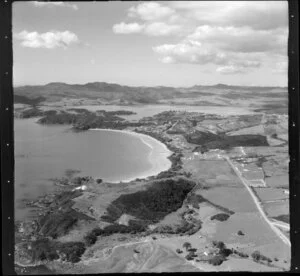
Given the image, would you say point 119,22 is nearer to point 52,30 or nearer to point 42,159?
point 52,30

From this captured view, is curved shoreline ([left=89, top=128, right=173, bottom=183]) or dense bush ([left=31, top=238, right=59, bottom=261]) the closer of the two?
dense bush ([left=31, top=238, right=59, bottom=261])

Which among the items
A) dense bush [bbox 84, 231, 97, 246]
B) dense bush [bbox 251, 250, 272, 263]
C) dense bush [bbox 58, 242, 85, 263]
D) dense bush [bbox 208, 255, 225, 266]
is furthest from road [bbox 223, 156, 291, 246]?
dense bush [bbox 58, 242, 85, 263]

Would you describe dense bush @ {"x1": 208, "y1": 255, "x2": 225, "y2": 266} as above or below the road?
below

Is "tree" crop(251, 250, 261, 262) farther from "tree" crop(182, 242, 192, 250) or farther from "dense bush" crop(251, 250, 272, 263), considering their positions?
"tree" crop(182, 242, 192, 250)

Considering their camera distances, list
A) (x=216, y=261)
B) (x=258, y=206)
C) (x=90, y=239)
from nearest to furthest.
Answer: (x=216, y=261) < (x=90, y=239) < (x=258, y=206)

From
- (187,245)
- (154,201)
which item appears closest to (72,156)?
(154,201)

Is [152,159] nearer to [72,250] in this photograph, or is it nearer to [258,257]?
[72,250]
